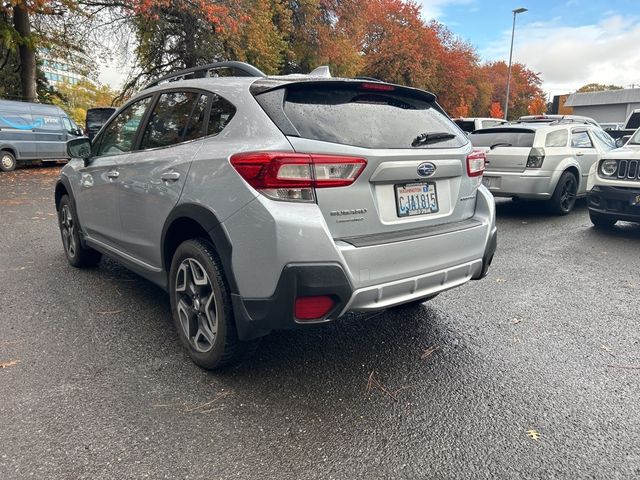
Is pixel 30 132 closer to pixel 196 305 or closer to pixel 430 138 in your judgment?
pixel 196 305

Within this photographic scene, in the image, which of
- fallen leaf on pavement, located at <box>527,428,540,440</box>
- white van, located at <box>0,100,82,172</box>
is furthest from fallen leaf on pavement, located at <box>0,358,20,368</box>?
white van, located at <box>0,100,82,172</box>

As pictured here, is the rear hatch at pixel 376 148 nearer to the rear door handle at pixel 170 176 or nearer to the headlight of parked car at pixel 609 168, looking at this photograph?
the rear door handle at pixel 170 176

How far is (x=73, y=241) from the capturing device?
4.76 meters

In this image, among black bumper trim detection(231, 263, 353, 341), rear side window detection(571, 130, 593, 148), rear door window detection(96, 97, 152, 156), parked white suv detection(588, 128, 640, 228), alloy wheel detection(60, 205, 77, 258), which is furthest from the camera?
rear side window detection(571, 130, 593, 148)

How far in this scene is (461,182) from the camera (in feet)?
9.71

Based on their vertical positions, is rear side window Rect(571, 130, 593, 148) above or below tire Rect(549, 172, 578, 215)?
above

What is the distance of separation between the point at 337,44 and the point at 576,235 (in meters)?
20.5

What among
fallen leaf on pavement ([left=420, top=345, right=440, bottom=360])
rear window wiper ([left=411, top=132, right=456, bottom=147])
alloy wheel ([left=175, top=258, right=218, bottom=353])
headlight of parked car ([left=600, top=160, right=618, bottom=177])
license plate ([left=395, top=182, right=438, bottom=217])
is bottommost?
fallen leaf on pavement ([left=420, top=345, right=440, bottom=360])

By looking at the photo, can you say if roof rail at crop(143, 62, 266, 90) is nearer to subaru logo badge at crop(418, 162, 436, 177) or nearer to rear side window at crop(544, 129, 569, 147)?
subaru logo badge at crop(418, 162, 436, 177)

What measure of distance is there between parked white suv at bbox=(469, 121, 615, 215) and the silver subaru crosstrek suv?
4993mm

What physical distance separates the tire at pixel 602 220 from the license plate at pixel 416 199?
4911mm

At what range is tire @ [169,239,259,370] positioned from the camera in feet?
8.38

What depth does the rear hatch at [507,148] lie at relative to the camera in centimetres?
765

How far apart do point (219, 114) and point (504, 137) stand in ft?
21.5
